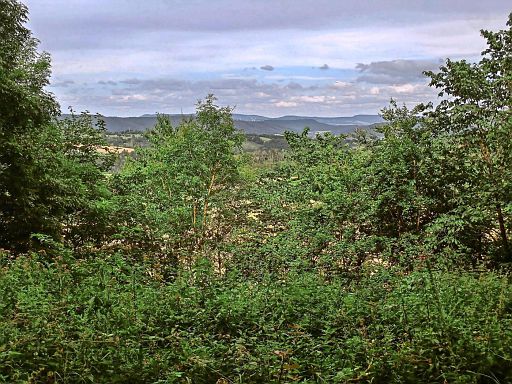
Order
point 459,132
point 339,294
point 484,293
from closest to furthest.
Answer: point 484,293 → point 339,294 → point 459,132

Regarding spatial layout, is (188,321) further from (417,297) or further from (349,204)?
(349,204)

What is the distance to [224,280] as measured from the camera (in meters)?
6.18

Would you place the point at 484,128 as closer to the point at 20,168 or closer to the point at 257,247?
the point at 257,247

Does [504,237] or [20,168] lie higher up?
[20,168]

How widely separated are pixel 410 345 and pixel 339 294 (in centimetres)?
174

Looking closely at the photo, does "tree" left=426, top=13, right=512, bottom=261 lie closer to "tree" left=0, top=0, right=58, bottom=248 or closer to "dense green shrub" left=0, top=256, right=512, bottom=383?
"dense green shrub" left=0, top=256, right=512, bottom=383

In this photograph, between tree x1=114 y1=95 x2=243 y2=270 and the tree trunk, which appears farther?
tree x1=114 y1=95 x2=243 y2=270

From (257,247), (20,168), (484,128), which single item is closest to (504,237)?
(484,128)

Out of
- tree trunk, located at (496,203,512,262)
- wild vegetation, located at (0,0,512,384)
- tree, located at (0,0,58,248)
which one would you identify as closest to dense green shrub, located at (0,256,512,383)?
wild vegetation, located at (0,0,512,384)

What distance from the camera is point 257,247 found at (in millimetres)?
11133

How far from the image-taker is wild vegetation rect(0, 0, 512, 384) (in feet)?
10.9

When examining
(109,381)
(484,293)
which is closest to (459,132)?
(484,293)

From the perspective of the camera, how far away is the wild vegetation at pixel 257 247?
331cm

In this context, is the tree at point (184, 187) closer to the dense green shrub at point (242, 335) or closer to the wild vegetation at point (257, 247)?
the wild vegetation at point (257, 247)
